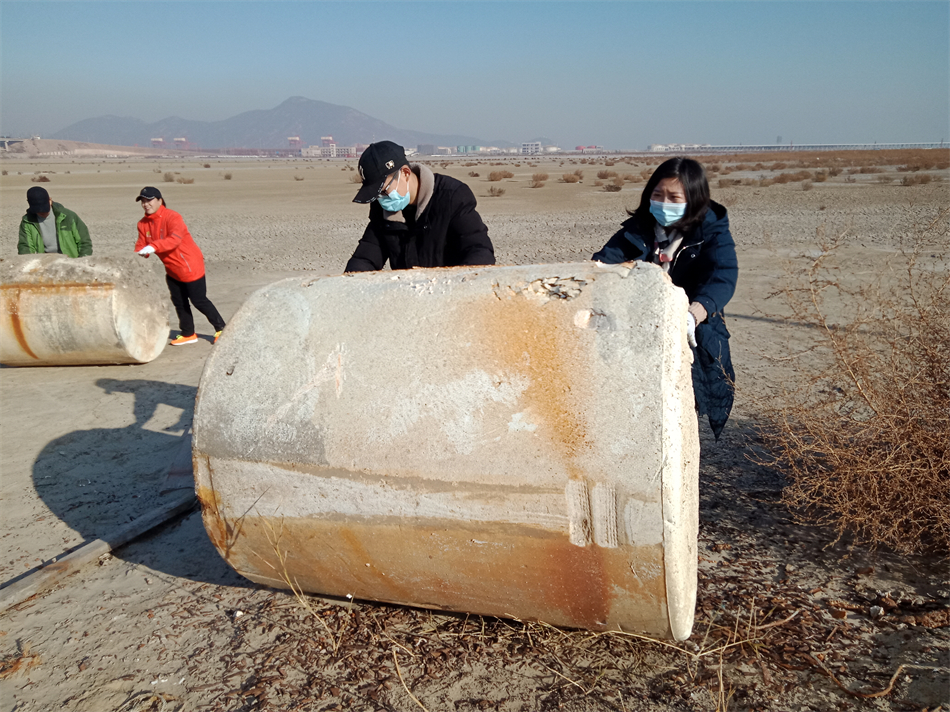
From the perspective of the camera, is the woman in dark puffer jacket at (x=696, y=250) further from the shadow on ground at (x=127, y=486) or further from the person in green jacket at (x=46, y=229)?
the person in green jacket at (x=46, y=229)

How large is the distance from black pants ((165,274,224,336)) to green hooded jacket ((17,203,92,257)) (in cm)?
102

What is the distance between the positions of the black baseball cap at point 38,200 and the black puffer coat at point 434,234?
4.72 m

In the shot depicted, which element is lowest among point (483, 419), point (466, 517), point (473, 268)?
point (466, 517)

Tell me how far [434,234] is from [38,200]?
17.1 feet

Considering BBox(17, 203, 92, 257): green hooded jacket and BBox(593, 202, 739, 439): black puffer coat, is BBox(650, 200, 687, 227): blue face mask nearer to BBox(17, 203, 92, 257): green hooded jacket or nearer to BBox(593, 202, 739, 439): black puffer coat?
BBox(593, 202, 739, 439): black puffer coat

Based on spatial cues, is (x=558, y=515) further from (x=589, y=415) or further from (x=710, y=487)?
(x=710, y=487)

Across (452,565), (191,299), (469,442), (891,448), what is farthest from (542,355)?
(191,299)

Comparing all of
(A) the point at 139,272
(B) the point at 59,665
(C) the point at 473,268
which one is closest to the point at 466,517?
(C) the point at 473,268

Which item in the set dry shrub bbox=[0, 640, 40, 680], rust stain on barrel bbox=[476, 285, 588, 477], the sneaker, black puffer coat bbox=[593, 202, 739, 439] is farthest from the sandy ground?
the sneaker

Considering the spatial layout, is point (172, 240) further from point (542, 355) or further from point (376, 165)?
point (542, 355)

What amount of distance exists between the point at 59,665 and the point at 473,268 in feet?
7.11

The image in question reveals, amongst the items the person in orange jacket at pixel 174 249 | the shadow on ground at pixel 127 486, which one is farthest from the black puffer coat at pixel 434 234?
the person in orange jacket at pixel 174 249

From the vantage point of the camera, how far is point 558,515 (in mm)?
2137

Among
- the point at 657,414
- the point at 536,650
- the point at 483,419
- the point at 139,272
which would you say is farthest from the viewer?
the point at 139,272
